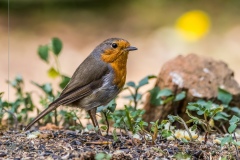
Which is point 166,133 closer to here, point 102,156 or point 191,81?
point 102,156

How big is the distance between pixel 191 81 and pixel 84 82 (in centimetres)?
118

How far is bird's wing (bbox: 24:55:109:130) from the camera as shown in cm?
518

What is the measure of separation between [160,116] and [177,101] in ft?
0.72

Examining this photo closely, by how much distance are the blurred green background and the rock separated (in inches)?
111

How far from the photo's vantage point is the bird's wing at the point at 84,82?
17.0 ft

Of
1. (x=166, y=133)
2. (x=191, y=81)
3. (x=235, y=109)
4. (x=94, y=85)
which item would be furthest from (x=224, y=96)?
(x=166, y=133)

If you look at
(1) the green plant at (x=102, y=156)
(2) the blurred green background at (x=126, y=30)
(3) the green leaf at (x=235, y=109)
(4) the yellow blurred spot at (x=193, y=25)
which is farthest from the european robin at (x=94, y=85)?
(4) the yellow blurred spot at (x=193, y=25)

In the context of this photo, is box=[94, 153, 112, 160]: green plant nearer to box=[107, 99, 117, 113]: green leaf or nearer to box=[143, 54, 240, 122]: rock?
box=[107, 99, 117, 113]: green leaf

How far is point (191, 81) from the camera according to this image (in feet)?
19.8

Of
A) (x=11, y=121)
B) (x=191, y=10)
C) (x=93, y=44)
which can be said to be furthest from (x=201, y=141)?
(x=191, y=10)

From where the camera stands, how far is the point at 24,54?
984 cm

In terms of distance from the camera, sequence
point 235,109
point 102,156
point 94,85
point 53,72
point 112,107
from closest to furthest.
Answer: point 102,156
point 112,107
point 94,85
point 235,109
point 53,72

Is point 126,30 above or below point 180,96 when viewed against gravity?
above

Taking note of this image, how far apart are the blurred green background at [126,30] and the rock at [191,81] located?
2.81 metres
